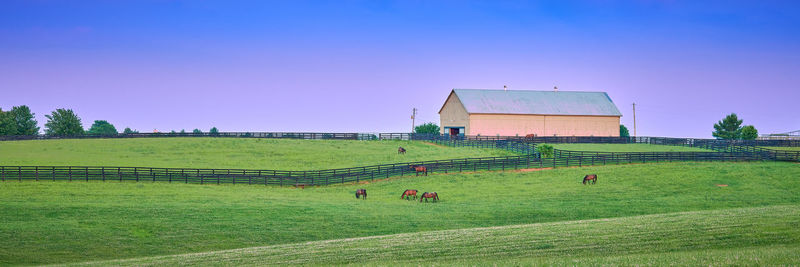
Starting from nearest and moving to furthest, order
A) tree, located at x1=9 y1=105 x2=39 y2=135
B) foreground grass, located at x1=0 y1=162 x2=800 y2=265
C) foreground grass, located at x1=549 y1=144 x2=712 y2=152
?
foreground grass, located at x1=0 y1=162 x2=800 y2=265 < foreground grass, located at x1=549 y1=144 x2=712 y2=152 < tree, located at x1=9 y1=105 x2=39 y2=135

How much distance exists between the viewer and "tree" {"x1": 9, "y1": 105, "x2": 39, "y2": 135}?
307 ft

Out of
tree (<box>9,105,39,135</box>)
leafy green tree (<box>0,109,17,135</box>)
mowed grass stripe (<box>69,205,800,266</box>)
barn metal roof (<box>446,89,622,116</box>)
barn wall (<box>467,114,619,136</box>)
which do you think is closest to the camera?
mowed grass stripe (<box>69,205,800,266</box>)

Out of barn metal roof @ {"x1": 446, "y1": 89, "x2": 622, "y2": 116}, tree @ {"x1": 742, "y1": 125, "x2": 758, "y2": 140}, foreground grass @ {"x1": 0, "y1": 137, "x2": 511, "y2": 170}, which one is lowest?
foreground grass @ {"x1": 0, "y1": 137, "x2": 511, "y2": 170}

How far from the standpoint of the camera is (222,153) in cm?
5509

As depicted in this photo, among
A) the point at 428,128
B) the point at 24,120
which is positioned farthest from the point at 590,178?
the point at 24,120

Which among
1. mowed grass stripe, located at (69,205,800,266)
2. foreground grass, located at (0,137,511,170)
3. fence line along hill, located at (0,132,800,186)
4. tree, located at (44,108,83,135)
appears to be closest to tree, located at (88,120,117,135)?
tree, located at (44,108,83,135)

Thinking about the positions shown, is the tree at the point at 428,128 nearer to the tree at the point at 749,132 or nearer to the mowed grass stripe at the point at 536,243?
the tree at the point at 749,132

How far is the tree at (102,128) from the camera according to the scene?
13250 cm

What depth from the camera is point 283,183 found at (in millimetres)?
39312

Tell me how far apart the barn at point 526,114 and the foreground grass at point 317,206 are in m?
30.0

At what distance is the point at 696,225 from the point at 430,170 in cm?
2479

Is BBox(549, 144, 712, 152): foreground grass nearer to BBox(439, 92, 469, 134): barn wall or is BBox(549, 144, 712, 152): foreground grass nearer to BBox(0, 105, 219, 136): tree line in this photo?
BBox(439, 92, 469, 134): barn wall

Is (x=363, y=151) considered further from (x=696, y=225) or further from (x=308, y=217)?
(x=696, y=225)

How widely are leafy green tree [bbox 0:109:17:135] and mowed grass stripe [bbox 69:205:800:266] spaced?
270 feet
